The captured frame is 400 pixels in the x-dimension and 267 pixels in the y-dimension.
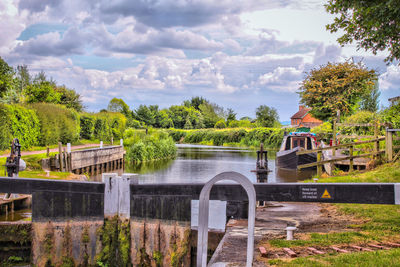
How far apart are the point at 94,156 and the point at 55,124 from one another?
18.3 ft

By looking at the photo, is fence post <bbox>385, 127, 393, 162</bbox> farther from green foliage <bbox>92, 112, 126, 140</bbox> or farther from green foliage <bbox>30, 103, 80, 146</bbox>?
green foliage <bbox>92, 112, 126, 140</bbox>

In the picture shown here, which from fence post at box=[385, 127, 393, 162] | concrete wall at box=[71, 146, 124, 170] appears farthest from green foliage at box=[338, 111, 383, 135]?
concrete wall at box=[71, 146, 124, 170]

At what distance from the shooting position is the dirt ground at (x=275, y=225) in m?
5.70

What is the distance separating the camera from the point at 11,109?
26.7m

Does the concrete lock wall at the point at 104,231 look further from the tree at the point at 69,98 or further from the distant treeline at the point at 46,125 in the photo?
the tree at the point at 69,98

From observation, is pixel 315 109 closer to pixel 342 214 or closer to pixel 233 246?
pixel 342 214

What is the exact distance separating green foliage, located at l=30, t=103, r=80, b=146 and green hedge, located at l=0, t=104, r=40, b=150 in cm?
87

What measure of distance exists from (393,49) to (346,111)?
805 inches

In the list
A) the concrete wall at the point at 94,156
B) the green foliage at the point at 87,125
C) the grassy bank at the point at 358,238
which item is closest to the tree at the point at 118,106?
the green foliage at the point at 87,125

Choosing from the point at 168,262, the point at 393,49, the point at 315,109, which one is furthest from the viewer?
the point at 315,109

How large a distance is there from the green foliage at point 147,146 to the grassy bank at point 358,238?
2744 cm

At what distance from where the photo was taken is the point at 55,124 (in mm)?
32000

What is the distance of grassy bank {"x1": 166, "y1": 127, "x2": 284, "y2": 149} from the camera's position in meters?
56.1

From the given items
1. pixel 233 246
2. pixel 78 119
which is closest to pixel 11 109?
pixel 78 119
